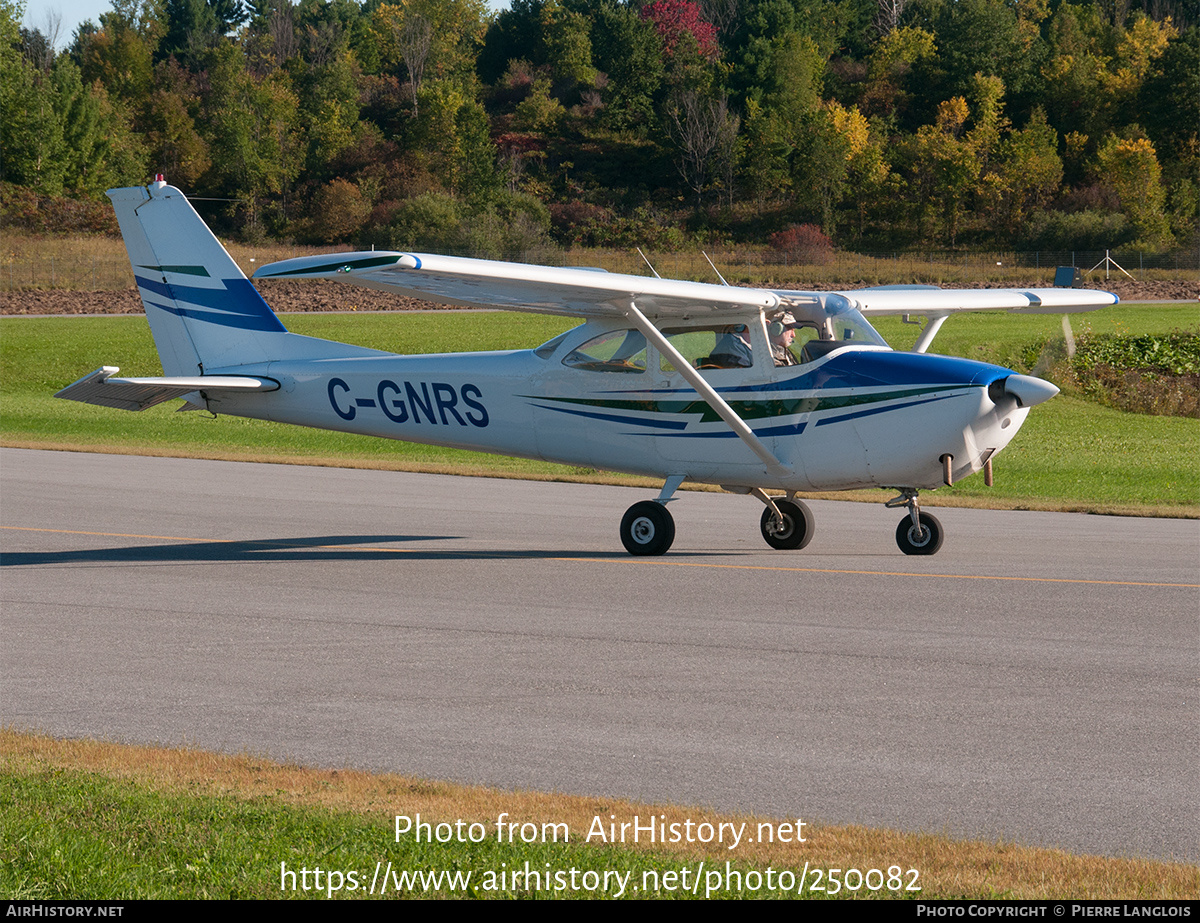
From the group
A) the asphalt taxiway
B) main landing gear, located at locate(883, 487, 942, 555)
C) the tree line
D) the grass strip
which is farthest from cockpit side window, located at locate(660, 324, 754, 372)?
the tree line

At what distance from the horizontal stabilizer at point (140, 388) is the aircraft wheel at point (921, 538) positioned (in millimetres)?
6566

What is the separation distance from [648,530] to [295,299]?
45818mm

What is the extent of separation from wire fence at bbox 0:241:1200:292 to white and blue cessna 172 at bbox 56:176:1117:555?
50145 millimetres

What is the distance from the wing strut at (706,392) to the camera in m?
12.1

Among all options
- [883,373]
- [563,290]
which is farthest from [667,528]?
[563,290]

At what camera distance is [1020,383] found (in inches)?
448

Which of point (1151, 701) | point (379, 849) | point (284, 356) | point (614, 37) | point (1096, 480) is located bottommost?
point (1096, 480)

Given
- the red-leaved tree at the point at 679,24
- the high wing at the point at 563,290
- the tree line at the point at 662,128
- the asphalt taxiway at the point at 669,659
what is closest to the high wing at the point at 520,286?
the high wing at the point at 563,290

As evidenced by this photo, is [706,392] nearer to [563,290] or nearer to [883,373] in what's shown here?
[883,373]

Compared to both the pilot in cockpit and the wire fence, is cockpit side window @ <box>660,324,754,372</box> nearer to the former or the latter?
the pilot in cockpit

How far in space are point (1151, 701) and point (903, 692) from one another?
1.32 m

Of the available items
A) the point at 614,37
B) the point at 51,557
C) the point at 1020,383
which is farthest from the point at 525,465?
the point at 614,37

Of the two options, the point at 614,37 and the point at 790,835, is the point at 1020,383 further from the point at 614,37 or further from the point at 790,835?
the point at 614,37

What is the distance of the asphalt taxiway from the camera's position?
5.99m
